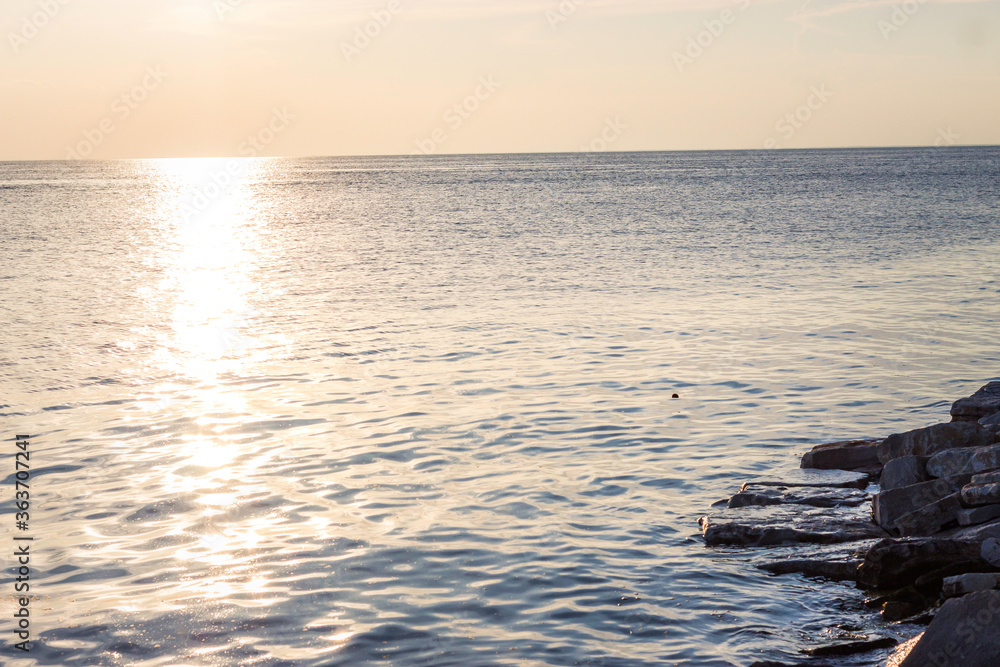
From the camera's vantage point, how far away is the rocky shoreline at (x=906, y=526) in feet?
23.6

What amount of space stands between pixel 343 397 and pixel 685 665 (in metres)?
10.8

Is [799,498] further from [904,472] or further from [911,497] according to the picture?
[911,497]

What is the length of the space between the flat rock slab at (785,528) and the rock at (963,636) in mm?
3156

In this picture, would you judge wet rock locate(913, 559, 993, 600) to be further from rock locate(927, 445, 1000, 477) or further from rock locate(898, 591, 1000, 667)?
rock locate(927, 445, 1000, 477)

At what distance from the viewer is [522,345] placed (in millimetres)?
22375

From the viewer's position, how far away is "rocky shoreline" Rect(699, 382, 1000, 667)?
23.6 feet

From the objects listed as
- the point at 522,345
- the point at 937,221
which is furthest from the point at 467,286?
the point at 937,221

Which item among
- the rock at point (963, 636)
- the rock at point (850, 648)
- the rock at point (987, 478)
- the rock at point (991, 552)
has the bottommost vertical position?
the rock at point (850, 648)

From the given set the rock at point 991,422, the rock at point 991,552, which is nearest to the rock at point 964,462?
the rock at point 991,422

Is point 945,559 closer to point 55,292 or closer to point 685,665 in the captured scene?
point 685,665

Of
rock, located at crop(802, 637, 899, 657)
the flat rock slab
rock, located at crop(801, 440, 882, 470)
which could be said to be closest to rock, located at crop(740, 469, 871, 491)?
rock, located at crop(801, 440, 882, 470)

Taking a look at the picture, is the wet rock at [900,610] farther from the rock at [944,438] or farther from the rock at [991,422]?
the rock at [991,422]

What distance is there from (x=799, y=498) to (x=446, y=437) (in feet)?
18.8

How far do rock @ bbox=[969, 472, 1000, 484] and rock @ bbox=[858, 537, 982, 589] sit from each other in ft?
4.12
